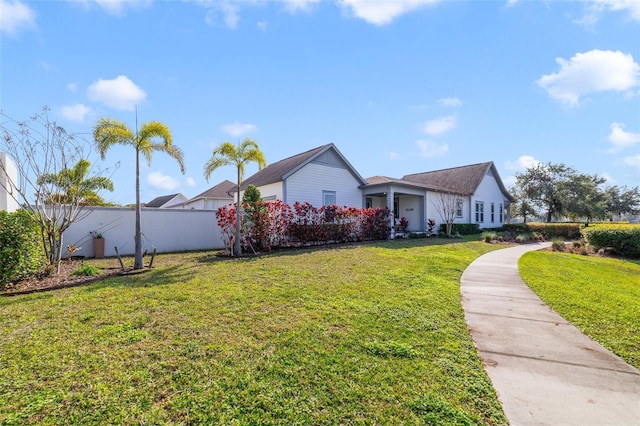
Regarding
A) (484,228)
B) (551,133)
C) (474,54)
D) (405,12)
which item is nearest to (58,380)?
(405,12)

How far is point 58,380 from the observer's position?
2.70 m

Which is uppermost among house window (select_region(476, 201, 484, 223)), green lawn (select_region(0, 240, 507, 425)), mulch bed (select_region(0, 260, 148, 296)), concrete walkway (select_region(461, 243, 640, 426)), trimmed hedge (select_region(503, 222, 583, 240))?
house window (select_region(476, 201, 484, 223))

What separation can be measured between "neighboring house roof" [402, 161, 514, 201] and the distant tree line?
3973 mm

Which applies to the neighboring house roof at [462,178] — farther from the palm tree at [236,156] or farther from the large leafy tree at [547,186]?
the palm tree at [236,156]

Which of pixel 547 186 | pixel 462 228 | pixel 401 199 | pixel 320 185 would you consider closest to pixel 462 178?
pixel 462 228

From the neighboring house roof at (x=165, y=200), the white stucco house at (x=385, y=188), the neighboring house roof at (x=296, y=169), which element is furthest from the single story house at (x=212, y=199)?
the neighboring house roof at (x=165, y=200)

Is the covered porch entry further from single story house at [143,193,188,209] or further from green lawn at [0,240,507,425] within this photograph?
single story house at [143,193,188,209]

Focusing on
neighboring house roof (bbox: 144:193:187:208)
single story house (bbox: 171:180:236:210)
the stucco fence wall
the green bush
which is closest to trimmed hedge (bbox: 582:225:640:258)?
the stucco fence wall

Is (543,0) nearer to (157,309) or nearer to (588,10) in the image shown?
(588,10)

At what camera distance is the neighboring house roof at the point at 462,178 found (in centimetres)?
2302

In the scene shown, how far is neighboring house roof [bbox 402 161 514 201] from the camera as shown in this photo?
23016 millimetres

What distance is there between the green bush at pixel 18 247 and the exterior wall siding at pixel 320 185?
9331 mm

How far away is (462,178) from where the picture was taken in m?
24.4

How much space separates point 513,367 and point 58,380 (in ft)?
14.9
